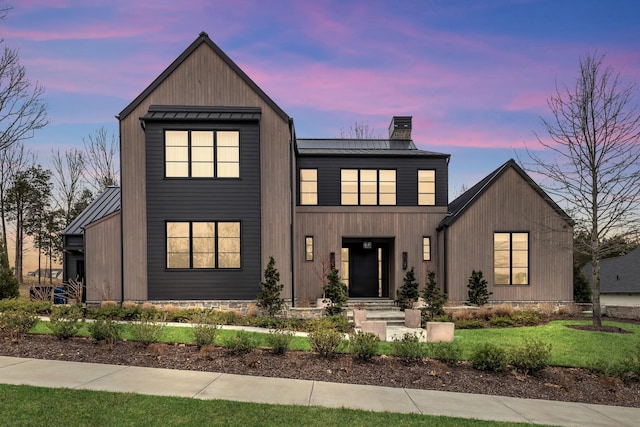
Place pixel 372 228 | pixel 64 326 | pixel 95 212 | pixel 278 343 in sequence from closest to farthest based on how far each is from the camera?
pixel 278 343 < pixel 64 326 < pixel 372 228 < pixel 95 212

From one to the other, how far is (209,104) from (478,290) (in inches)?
539

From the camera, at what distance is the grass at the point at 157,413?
5.23m

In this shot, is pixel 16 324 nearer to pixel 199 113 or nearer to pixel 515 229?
pixel 199 113

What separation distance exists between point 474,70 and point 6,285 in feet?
72.1

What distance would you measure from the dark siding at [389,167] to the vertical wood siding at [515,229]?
211cm

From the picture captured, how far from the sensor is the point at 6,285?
1644cm

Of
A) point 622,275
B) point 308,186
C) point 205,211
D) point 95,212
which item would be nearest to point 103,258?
point 205,211

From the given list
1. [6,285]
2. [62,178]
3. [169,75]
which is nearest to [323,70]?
[169,75]

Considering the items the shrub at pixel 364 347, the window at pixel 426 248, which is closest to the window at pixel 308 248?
the window at pixel 426 248

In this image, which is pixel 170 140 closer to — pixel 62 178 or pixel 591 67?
pixel 591 67

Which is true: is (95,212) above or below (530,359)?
above

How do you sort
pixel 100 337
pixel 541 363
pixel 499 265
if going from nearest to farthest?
pixel 541 363 → pixel 100 337 → pixel 499 265

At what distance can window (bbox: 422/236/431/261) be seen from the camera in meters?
18.8

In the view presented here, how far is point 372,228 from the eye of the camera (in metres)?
18.8
